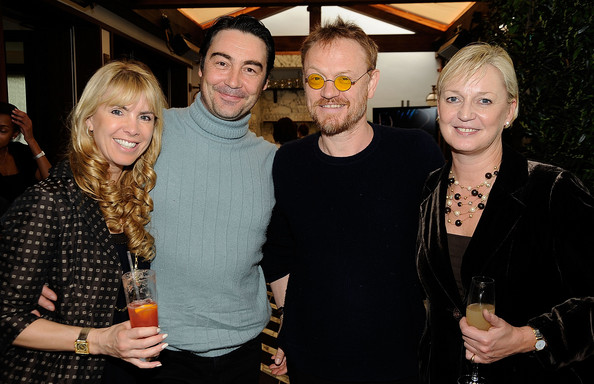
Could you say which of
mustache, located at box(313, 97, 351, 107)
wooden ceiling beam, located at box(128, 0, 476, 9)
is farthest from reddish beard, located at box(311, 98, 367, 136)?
wooden ceiling beam, located at box(128, 0, 476, 9)

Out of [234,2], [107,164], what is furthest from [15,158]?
[234,2]

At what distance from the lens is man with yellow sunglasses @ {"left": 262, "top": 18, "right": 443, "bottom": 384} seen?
1.79 m

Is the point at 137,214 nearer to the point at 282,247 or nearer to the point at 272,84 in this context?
the point at 282,247

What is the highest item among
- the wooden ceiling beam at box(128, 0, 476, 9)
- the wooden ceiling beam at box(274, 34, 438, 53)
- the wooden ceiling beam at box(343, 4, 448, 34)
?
the wooden ceiling beam at box(343, 4, 448, 34)

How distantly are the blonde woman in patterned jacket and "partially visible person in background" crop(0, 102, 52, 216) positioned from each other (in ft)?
8.20

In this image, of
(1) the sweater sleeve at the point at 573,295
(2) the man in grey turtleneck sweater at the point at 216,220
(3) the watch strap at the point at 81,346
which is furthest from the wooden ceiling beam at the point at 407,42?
(3) the watch strap at the point at 81,346

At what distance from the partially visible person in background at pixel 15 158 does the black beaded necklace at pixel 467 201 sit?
3529mm

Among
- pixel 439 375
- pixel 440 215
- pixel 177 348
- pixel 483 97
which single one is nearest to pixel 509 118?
pixel 483 97

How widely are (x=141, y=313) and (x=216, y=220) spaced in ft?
1.88

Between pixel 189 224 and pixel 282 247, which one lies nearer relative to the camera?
pixel 189 224

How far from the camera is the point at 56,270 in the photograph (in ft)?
4.99

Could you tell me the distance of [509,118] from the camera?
67.9 inches

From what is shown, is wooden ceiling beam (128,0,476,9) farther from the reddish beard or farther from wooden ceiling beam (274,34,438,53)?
the reddish beard

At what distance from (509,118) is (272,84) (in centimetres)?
1020
